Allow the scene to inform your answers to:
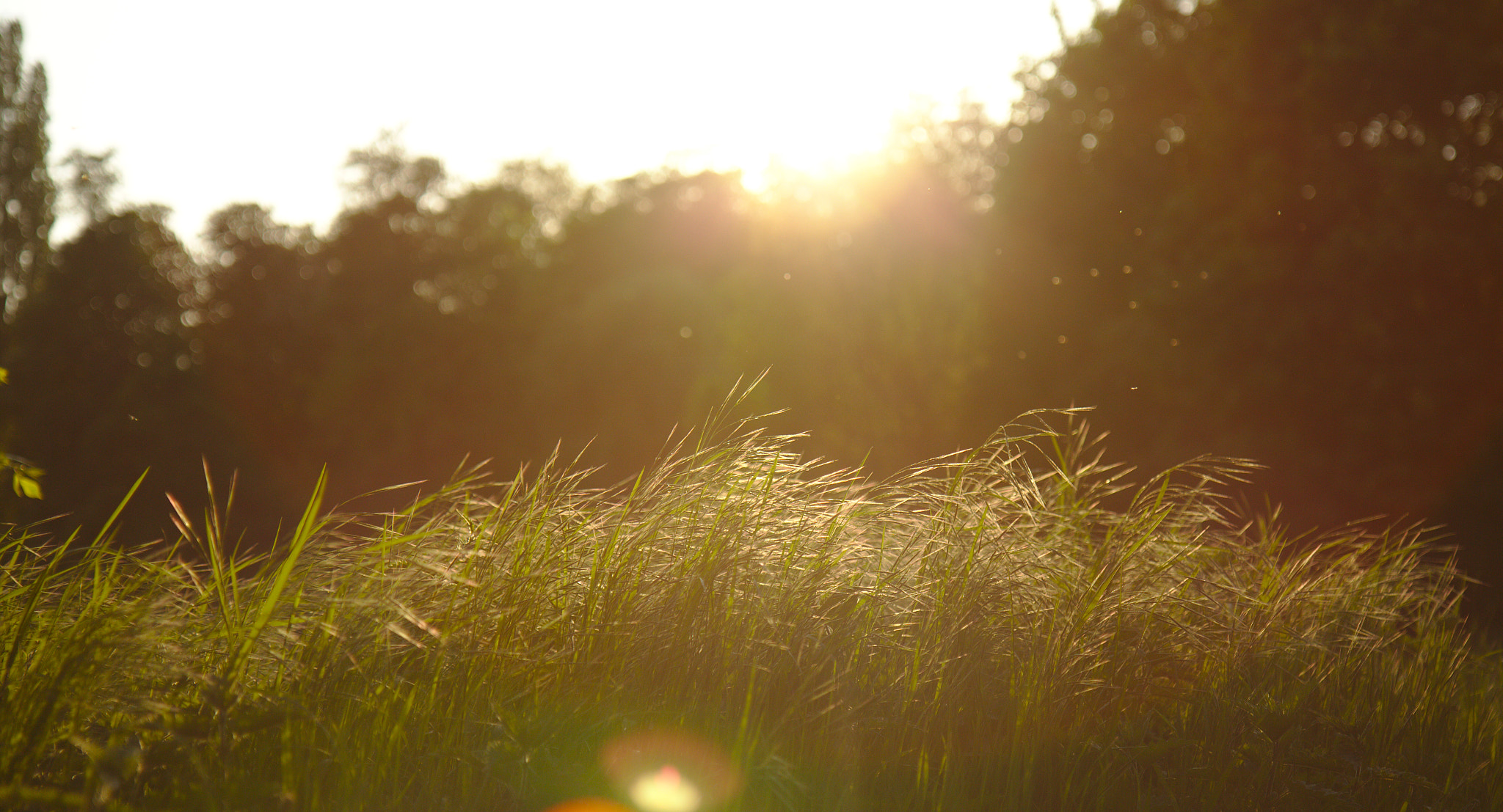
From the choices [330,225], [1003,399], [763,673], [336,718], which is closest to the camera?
[336,718]

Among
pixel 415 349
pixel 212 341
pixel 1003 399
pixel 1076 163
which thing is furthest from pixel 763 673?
pixel 212 341

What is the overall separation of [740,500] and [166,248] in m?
26.0

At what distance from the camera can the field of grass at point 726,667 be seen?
2168mm

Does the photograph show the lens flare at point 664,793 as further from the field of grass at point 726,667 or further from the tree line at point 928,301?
the tree line at point 928,301

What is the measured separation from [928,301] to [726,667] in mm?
12767

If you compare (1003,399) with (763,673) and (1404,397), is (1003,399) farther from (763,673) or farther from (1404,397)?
(763,673)

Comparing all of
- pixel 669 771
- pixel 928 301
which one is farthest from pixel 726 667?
pixel 928 301

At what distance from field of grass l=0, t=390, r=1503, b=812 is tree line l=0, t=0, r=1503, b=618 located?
70 centimetres

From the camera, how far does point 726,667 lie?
8.57 feet

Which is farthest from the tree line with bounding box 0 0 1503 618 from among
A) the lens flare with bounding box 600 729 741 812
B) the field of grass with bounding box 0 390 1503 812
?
the lens flare with bounding box 600 729 741 812

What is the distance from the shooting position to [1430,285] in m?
11.0

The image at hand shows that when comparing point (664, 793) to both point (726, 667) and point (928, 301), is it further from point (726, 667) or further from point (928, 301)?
point (928, 301)

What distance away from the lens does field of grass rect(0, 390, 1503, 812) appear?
217 centimetres

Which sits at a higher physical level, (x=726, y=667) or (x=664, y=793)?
(x=726, y=667)
